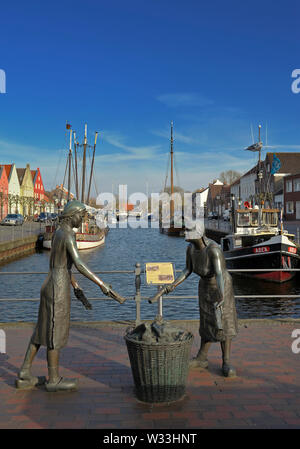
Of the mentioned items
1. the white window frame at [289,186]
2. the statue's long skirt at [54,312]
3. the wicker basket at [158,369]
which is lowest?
the wicker basket at [158,369]

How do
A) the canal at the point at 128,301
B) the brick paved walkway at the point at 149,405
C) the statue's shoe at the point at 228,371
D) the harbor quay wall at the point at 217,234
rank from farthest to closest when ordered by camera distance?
the harbor quay wall at the point at 217,234 < the canal at the point at 128,301 < the statue's shoe at the point at 228,371 < the brick paved walkway at the point at 149,405

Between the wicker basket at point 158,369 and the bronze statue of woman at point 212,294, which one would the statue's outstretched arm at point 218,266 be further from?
the wicker basket at point 158,369

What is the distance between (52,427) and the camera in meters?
3.65

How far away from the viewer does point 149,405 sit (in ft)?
13.9

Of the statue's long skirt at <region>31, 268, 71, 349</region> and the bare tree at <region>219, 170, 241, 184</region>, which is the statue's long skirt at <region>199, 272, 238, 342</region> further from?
the bare tree at <region>219, 170, 241, 184</region>

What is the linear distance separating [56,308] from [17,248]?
25650 mm

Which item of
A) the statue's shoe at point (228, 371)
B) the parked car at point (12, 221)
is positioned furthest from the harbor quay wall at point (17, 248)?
the statue's shoe at point (228, 371)

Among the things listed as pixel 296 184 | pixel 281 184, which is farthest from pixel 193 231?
pixel 281 184

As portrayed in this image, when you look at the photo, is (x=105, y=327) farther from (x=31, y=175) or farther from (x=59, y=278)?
(x=31, y=175)

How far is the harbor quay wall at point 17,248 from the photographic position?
2564cm

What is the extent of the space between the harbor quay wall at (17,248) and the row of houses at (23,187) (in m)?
26.4

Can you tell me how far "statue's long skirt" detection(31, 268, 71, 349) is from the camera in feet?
14.8

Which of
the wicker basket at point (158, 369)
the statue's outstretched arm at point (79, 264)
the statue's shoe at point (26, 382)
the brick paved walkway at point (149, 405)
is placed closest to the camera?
the brick paved walkway at point (149, 405)
